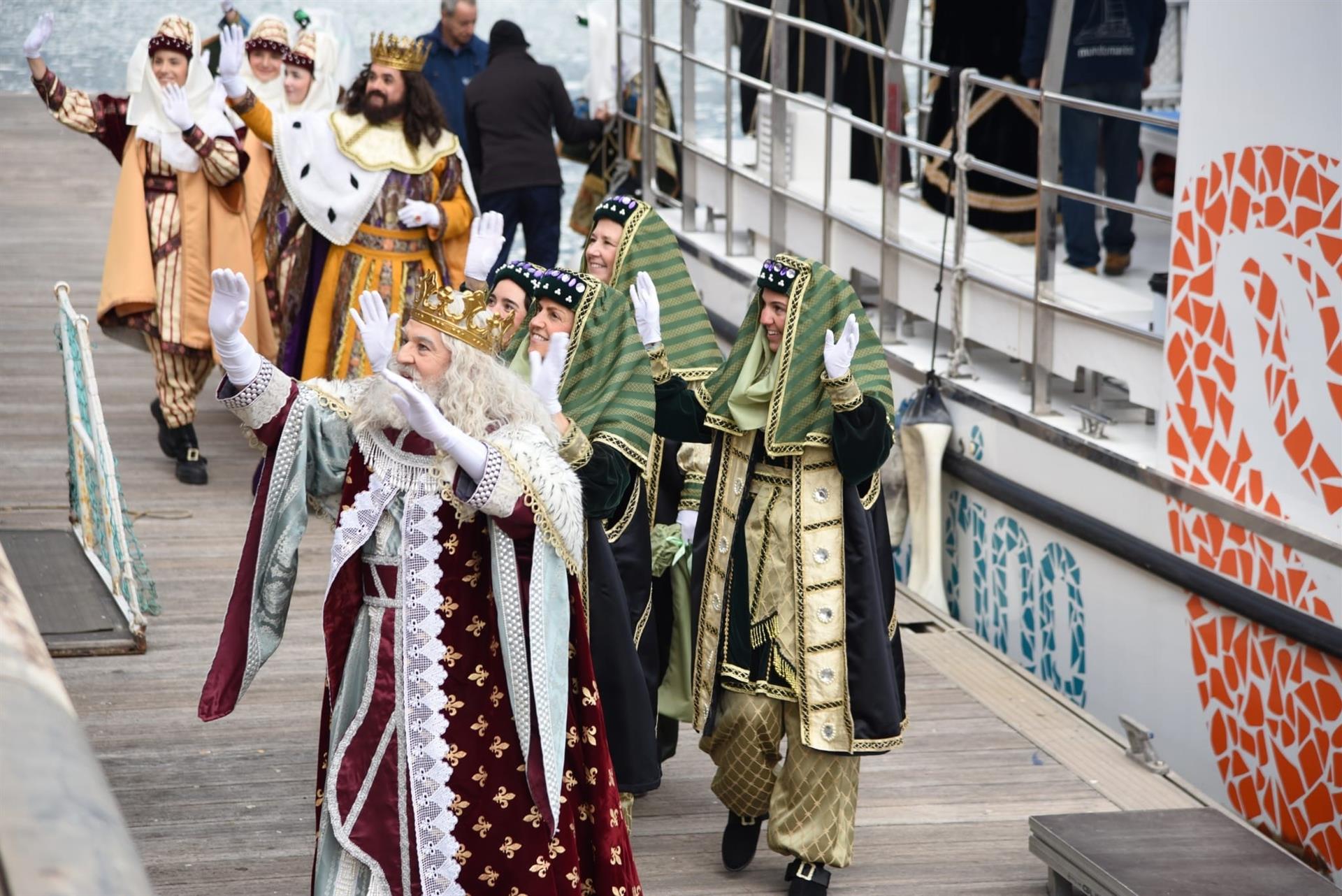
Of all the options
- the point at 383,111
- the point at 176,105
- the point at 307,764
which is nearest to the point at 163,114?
the point at 176,105

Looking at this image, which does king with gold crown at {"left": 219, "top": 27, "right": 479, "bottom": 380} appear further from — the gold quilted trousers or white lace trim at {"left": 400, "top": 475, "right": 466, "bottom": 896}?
white lace trim at {"left": 400, "top": 475, "right": 466, "bottom": 896}

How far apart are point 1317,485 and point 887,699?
142 cm

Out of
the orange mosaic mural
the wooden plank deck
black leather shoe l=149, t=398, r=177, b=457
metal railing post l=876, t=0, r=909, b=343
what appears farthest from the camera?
black leather shoe l=149, t=398, r=177, b=457

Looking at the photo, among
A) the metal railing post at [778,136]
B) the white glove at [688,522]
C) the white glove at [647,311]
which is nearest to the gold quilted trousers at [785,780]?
the white glove at [688,522]

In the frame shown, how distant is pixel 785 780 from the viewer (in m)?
3.97

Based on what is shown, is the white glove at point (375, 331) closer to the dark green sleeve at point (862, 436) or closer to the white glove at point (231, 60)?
the dark green sleeve at point (862, 436)

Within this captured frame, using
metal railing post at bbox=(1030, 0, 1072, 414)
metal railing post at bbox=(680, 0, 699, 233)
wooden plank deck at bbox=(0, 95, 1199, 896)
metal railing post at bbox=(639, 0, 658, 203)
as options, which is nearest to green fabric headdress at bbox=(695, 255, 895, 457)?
wooden plank deck at bbox=(0, 95, 1199, 896)

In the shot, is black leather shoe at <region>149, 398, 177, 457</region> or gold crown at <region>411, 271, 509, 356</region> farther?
black leather shoe at <region>149, 398, 177, 457</region>

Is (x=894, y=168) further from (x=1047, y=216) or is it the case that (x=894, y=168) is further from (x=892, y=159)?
(x=1047, y=216)

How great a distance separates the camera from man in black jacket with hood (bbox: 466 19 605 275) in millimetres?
8523

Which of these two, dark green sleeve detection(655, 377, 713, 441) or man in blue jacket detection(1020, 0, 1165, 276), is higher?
man in blue jacket detection(1020, 0, 1165, 276)

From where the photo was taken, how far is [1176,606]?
505cm

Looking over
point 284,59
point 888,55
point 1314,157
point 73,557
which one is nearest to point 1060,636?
point 1314,157

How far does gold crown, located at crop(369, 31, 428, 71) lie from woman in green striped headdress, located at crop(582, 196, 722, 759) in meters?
1.81
